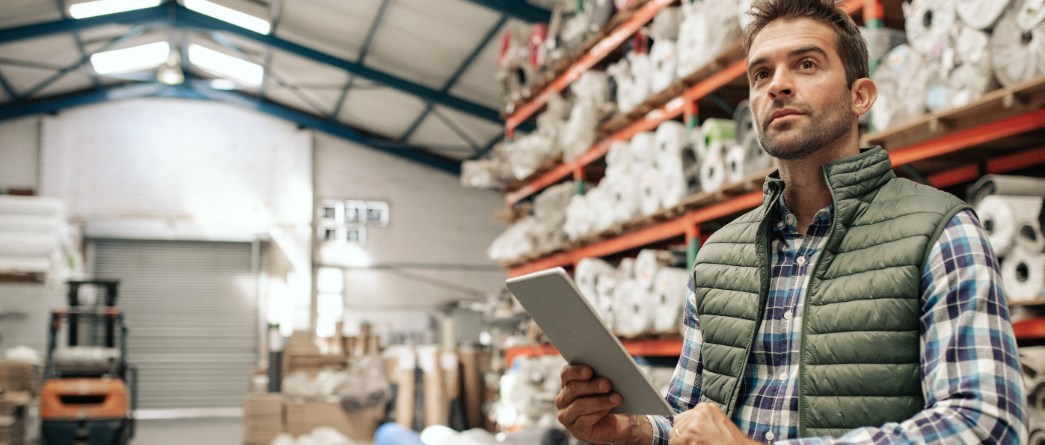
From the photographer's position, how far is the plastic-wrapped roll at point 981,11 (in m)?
3.43

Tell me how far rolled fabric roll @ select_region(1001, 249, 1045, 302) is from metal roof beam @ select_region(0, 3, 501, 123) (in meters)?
12.5

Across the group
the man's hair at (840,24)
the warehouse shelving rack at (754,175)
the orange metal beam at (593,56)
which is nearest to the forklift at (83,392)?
the warehouse shelving rack at (754,175)

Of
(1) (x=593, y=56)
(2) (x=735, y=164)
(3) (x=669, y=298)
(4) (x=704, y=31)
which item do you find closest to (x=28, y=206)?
(1) (x=593, y=56)

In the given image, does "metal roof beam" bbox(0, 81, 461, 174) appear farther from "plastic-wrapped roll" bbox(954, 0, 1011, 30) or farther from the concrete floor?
"plastic-wrapped roll" bbox(954, 0, 1011, 30)

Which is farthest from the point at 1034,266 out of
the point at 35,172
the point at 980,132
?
the point at 35,172

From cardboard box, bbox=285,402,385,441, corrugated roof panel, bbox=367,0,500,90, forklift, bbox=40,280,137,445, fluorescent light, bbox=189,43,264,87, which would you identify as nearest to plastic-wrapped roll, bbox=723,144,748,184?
cardboard box, bbox=285,402,385,441

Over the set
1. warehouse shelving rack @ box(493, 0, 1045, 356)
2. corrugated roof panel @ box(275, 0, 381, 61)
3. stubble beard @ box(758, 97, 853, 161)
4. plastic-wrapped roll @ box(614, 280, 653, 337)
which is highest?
corrugated roof panel @ box(275, 0, 381, 61)

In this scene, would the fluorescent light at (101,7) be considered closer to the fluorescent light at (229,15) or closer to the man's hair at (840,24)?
the fluorescent light at (229,15)

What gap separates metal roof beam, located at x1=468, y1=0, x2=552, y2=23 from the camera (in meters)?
11.0

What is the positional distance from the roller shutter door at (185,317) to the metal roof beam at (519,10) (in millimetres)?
9639

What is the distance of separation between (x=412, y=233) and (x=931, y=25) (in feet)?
52.1

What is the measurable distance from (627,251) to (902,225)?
6.38m

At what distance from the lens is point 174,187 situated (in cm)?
1755

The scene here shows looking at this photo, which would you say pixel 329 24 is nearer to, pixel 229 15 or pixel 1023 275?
pixel 229 15
